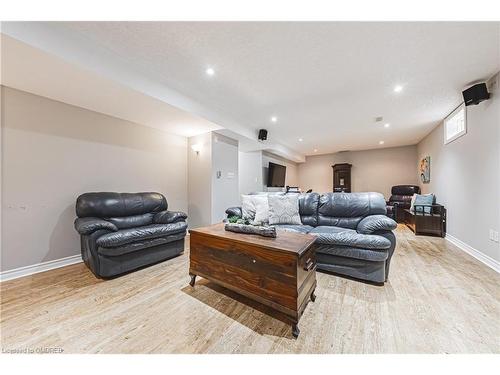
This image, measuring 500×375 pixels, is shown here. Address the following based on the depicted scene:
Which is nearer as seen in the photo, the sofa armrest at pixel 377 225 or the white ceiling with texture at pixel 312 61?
the white ceiling with texture at pixel 312 61

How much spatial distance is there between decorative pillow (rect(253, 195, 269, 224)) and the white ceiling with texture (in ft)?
5.58

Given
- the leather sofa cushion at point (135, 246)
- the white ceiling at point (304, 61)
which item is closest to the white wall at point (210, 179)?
the white ceiling at point (304, 61)

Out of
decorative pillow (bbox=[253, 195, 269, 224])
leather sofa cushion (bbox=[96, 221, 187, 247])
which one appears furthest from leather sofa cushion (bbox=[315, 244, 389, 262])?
leather sofa cushion (bbox=[96, 221, 187, 247])

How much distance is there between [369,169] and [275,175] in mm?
3860

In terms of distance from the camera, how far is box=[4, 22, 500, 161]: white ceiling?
5.86 ft

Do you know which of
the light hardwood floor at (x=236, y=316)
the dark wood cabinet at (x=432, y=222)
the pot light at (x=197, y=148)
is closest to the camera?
the light hardwood floor at (x=236, y=316)

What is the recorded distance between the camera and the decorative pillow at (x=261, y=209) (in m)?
2.86

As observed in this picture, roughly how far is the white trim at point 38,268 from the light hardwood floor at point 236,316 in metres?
0.15

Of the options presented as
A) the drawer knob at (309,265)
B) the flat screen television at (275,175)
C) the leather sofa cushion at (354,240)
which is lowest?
the drawer knob at (309,265)

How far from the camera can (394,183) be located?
7016mm

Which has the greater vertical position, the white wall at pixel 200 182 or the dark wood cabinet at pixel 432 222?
the white wall at pixel 200 182

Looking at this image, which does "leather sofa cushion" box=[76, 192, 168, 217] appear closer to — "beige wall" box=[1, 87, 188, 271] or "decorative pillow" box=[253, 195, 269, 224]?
"beige wall" box=[1, 87, 188, 271]

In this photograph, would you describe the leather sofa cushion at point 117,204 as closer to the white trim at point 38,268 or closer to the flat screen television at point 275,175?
Answer: the white trim at point 38,268
